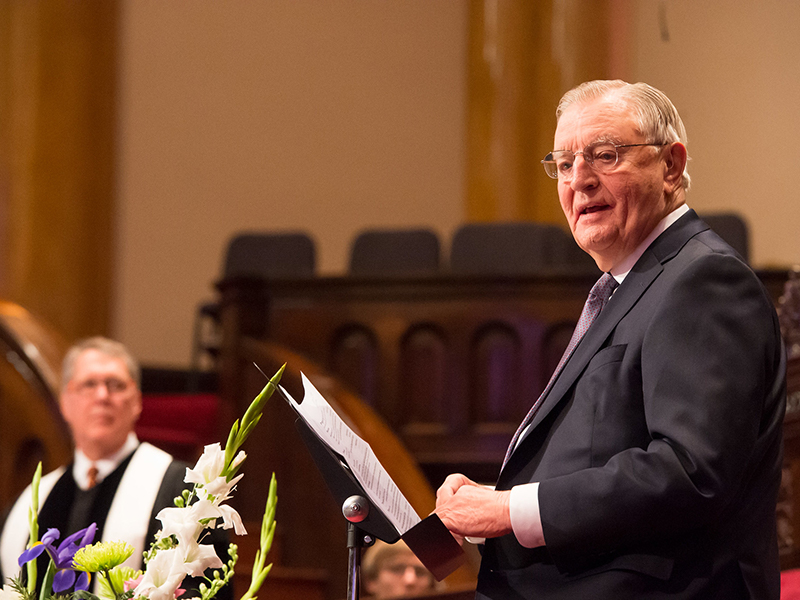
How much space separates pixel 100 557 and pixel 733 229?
503 centimetres

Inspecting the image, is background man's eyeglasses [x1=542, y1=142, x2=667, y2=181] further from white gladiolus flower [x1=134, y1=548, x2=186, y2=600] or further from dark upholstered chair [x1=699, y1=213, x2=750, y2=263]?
dark upholstered chair [x1=699, y1=213, x2=750, y2=263]

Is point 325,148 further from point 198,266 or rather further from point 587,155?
point 587,155

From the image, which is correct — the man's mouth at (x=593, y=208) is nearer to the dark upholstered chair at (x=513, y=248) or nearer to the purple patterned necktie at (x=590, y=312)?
the purple patterned necktie at (x=590, y=312)

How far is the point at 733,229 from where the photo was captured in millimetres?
5633

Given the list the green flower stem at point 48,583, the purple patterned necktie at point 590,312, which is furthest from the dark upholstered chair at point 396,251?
the green flower stem at point 48,583

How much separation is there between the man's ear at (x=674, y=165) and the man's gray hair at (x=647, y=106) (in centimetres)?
1

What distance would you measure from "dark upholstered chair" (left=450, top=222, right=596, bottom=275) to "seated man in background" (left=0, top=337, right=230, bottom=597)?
309 centimetres

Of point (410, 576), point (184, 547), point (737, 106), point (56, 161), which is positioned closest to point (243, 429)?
point (184, 547)

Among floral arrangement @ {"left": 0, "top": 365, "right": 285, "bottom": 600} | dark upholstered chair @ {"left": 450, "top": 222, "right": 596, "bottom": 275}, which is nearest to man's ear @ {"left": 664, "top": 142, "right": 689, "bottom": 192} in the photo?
floral arrangement @ {"left": 0, "top": 365, "right": 285, "bottom": 600}

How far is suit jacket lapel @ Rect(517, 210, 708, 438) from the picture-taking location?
61.2 inches

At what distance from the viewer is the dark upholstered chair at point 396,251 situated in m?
6.50

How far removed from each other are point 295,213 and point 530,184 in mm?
2058

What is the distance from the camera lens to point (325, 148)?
854cm

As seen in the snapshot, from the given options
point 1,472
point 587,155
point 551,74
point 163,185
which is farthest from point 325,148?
point 587,155
